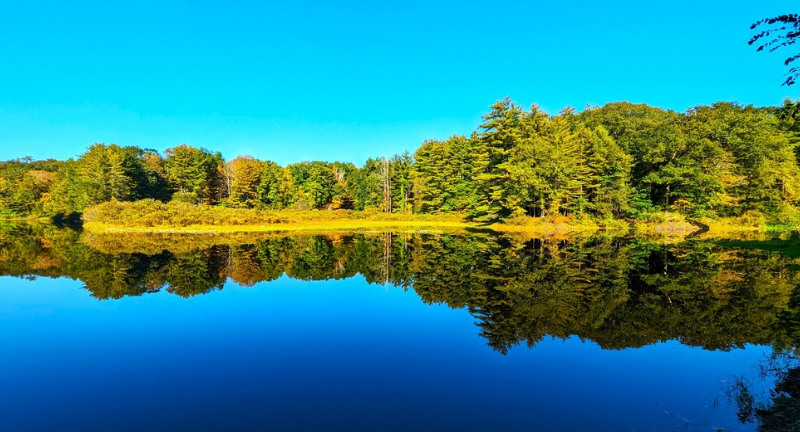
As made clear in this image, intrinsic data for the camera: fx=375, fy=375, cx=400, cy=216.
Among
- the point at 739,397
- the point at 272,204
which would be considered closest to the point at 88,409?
the point at 739,397

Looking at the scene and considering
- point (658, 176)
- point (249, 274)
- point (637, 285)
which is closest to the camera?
point (637, 285)

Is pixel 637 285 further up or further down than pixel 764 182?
further down

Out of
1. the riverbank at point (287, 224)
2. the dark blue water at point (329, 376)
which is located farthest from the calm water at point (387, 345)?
the riverbank at point (287, 224)

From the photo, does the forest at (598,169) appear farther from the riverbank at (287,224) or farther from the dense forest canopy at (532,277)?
the dense forest canopy at (532,277)

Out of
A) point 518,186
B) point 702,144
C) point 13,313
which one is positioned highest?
point 702,144

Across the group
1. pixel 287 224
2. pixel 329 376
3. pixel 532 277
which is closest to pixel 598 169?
pixel 532 277

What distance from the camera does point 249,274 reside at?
16672 millimetres

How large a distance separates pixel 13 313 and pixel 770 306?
73.7 feet

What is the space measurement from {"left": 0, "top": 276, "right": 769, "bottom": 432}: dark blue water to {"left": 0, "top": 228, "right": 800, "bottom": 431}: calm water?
0.13ft

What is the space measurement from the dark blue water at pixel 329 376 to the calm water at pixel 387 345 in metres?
0.04

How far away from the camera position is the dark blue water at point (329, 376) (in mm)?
5406

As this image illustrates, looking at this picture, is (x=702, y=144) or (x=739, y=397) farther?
(x=702, y=144)

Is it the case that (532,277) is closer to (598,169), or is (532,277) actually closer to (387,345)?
(387,345)

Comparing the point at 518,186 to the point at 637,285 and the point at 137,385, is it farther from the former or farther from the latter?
the point at 137,385
